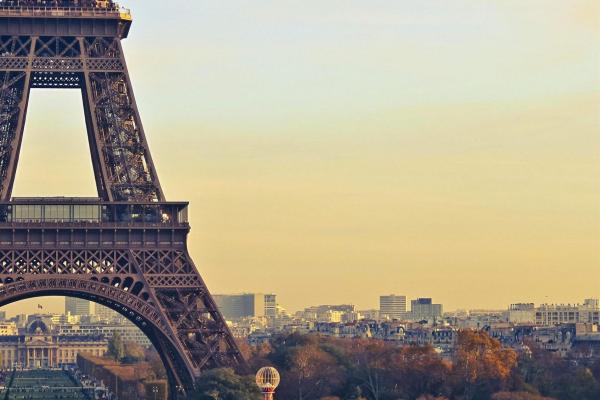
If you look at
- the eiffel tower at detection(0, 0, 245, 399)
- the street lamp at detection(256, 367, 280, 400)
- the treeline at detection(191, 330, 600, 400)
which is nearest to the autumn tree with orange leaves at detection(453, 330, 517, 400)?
the treeline at detection(191, 330, 600, 400)

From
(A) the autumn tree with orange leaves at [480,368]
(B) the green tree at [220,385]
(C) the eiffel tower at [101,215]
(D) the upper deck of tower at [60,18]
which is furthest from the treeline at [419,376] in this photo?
(D) the upper deck of tower at [60,18]

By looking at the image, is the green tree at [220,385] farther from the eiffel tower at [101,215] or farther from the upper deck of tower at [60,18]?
the upper deck of tower at [60,18]

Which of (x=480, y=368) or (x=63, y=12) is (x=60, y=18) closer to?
(x=63, y=12)

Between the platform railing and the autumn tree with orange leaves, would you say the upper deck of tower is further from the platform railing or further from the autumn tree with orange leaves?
the autumn tree with orange leaves

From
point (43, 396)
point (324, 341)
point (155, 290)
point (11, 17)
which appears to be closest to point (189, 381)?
point (155, 290)

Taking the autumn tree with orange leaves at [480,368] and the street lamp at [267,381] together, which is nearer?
the street lamp at [267,381]
